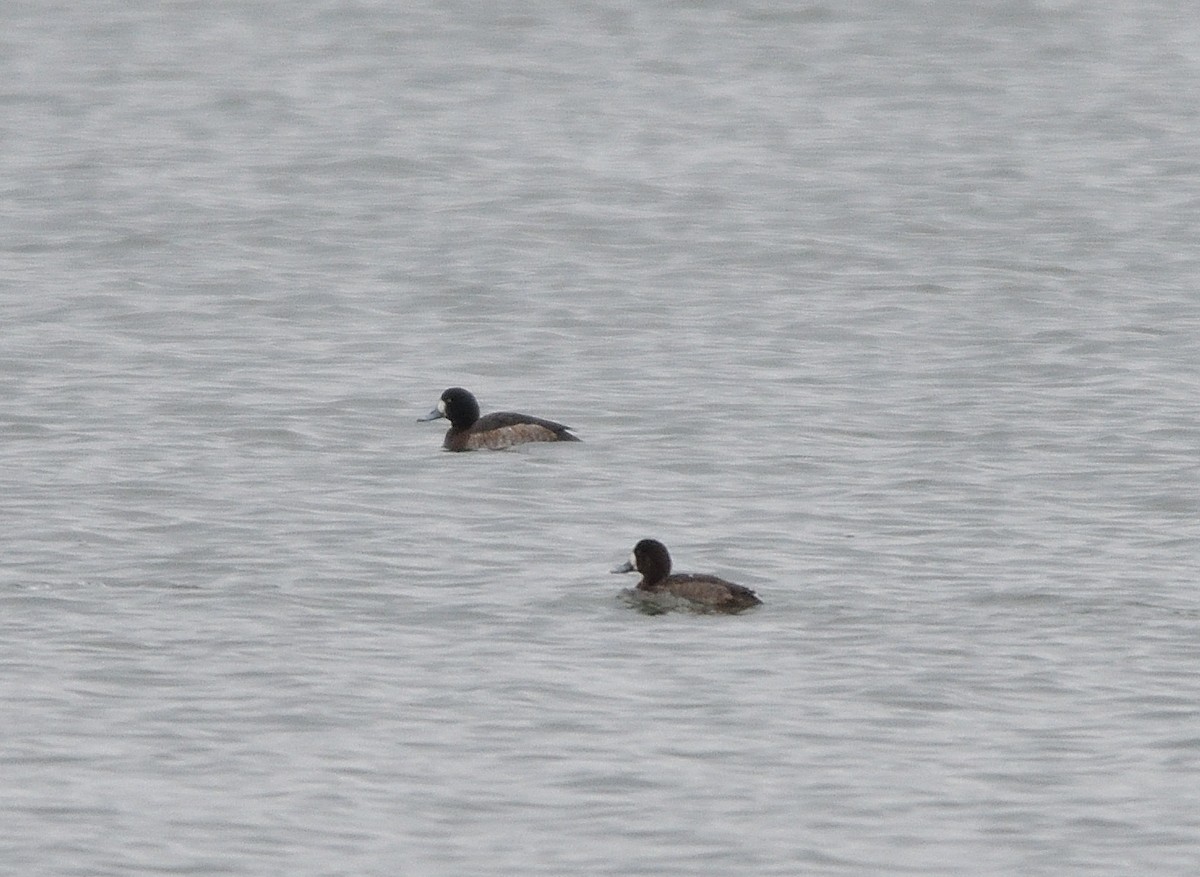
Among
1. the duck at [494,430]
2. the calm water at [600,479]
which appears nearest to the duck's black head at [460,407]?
the duck at [494,430]

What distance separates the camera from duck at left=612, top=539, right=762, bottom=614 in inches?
561

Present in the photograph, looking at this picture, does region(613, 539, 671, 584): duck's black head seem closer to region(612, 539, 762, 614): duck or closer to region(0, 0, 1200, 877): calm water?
region(612, 539, 762, 614): duck

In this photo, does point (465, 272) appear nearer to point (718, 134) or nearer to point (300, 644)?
point (718, 134)

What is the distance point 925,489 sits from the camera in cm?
1783

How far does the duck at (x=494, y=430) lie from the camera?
754 inches

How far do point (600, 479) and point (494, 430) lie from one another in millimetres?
1246

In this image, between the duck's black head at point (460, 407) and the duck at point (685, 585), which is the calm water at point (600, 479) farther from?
the duck's black head at point (460, 407)

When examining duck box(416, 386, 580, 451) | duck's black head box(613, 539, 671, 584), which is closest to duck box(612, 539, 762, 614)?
duck's black head box(613, 539, 671, 584)

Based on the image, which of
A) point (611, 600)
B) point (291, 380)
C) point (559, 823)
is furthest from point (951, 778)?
point (291, 380)

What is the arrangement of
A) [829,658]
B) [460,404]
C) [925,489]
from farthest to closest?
[460,404]
[925,489]
[829,658]

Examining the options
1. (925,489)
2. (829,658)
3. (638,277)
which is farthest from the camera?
(638,277)

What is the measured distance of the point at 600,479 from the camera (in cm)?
1830

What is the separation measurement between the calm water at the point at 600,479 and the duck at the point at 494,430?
165 mm

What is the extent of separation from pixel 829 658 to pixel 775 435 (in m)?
6.44
